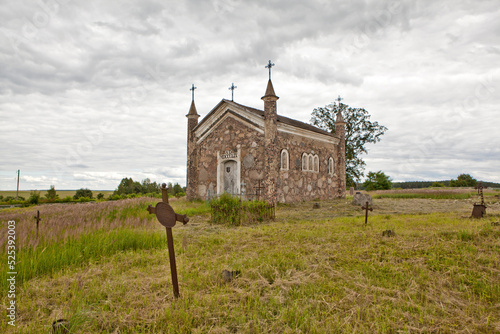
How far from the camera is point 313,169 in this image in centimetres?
1909

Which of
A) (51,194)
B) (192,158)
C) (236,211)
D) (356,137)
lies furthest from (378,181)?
(51,194)

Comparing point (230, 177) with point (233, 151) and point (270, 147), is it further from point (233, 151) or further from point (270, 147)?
point (270, 147)

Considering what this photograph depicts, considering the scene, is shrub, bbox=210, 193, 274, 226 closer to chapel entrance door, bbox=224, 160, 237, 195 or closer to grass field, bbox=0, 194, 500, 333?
grass field, bbox=0, 194, 500, 333

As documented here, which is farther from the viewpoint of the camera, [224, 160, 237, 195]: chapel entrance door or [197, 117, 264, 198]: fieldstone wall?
[224, 160, 237, 195]: chapel entrance door

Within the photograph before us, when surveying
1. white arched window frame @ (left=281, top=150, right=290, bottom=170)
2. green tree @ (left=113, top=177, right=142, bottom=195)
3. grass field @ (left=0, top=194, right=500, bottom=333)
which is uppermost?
white arched window frame @ (left=281, top=150, right=290, bottom=170)

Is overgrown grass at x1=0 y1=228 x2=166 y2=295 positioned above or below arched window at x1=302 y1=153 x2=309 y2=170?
below

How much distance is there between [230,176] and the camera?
16562mm

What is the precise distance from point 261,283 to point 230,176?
41.9 feet

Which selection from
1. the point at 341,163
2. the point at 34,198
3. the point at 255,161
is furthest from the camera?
the point at 341,163

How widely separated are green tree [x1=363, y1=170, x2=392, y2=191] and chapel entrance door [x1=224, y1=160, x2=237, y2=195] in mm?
28267

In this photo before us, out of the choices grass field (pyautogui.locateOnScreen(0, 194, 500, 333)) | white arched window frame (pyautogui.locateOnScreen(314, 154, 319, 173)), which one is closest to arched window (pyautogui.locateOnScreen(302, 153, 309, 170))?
white arched window frame (pyautogui.locateOnScreen(314, 154, 319, 173))

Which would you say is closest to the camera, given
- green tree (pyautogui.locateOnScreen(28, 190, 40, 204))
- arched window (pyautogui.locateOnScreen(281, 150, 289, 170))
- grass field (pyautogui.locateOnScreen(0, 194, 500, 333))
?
grass field (pyautogui.locateOnScreen(0, 194, 500, 333))

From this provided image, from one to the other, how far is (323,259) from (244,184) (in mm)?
10878

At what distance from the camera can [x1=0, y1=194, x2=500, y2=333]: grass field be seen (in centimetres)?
287
